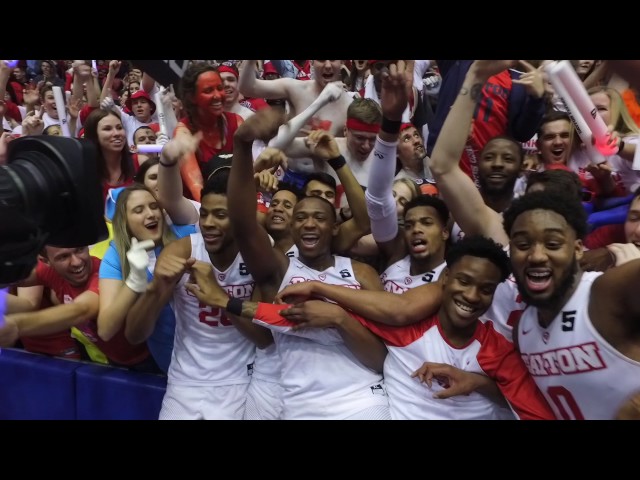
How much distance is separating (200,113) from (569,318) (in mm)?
1885

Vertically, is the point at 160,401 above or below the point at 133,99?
below

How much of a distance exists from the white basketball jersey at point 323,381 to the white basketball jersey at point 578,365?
53cm

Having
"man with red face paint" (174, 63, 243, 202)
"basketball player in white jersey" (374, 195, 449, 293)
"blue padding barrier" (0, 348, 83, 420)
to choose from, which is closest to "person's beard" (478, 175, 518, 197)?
"basketball player in white jersey" (374, 195, 449, 293)

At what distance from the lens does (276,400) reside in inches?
82.3

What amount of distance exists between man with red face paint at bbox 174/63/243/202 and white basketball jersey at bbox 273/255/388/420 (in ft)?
3.07

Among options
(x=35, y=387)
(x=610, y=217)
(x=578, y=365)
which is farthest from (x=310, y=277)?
(x=35, y=387)

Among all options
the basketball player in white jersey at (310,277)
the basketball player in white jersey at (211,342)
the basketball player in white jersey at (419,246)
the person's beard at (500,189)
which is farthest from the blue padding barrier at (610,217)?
the basketball player in white jersey at (211,342)

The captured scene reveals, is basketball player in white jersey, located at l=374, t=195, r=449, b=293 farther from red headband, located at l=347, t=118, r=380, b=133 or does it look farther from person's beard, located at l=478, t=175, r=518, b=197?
red headband, located at l=347, t=118, r=380, b=133

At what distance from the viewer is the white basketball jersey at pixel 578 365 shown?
151 centimetres

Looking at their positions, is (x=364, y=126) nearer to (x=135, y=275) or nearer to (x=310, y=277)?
(x=310, y=277)

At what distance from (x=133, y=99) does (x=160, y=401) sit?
3.17m

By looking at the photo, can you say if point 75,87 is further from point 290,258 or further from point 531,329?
point 531,329
